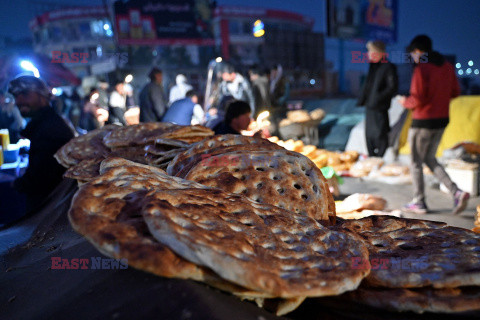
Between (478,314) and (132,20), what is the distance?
81.9ft

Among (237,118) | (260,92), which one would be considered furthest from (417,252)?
(260,92)

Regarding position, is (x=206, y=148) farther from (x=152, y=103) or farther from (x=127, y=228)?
(x=152, y=103)

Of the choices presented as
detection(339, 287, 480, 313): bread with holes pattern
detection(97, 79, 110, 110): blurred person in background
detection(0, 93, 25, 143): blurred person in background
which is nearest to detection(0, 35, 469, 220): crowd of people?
detection(0, 93, 25, 143): blurred person in background

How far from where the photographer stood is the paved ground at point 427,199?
4340mm

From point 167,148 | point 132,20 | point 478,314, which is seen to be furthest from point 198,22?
point 478,314

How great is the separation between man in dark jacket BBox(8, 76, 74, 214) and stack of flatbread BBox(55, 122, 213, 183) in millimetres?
630

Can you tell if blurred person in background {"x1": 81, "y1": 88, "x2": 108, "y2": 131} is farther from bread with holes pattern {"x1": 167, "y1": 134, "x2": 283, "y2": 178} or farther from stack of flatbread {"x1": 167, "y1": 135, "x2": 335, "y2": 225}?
stack of flatbread {"x1": 167, "y1": 135, "x2": 335, "y2": 225}

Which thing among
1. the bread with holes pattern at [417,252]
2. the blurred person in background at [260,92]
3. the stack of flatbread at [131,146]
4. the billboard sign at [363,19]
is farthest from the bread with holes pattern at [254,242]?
the billboard sign at [363,19]

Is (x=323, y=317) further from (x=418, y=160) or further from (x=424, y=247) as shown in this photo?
(x=418, y=160)

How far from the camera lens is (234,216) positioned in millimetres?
1152

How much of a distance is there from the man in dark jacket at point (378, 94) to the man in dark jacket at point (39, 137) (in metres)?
5.02

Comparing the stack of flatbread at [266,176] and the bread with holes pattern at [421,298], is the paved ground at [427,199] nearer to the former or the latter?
the stack of flatbread at [266,176]

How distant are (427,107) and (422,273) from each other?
163 inches

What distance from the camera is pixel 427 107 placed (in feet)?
14.8
